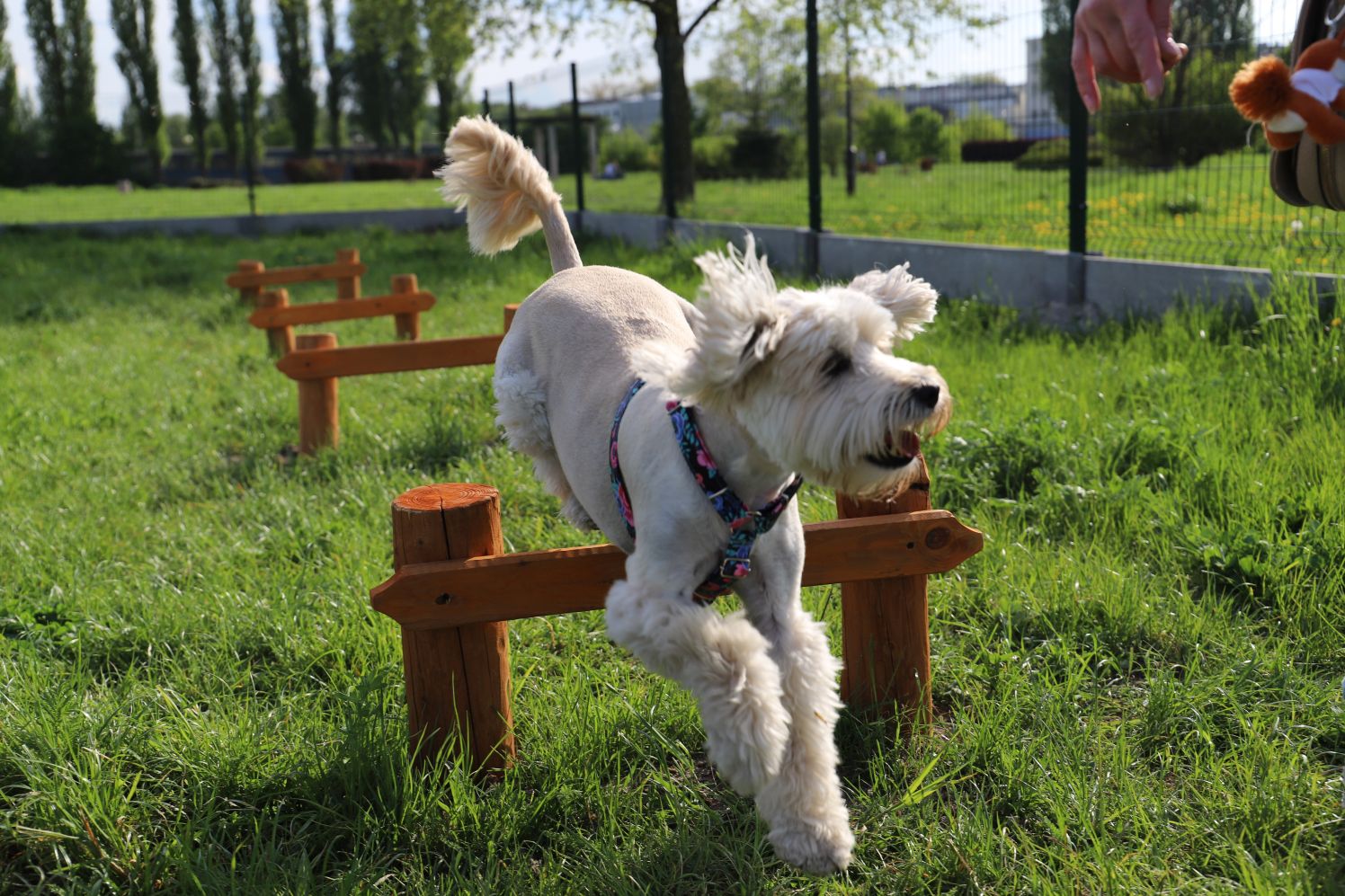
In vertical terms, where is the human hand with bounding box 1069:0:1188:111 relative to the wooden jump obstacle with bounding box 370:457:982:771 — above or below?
above

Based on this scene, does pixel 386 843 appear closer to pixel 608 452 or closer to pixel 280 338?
pixel 608 452

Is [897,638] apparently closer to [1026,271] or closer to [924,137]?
[1026,271]

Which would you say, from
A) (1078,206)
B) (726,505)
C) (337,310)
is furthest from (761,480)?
(337,310)

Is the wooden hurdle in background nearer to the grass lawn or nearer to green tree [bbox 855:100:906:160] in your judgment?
the grass lawn

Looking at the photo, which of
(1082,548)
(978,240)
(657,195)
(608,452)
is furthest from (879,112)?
(608,452)

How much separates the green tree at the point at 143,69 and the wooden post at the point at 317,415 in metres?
47.7

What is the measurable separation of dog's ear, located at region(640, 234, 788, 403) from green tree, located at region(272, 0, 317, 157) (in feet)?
184

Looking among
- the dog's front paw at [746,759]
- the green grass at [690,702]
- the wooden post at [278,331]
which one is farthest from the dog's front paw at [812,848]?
the wooden post at [278,331]

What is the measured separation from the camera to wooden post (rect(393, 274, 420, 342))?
29.6ft

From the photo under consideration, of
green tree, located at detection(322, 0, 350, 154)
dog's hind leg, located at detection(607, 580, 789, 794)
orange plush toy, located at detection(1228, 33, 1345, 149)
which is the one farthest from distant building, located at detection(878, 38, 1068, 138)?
green tree, located at detection(322, 0, 350, 154)

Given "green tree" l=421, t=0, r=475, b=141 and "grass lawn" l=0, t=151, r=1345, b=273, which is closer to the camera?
"grass lawn" l=0, t=151, r=1345, b=273

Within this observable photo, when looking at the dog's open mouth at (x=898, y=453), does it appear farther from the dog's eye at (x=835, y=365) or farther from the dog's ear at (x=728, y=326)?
the dog's ear at (x=728, y=326)

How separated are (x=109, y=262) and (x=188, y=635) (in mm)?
14587

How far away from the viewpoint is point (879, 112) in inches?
496
